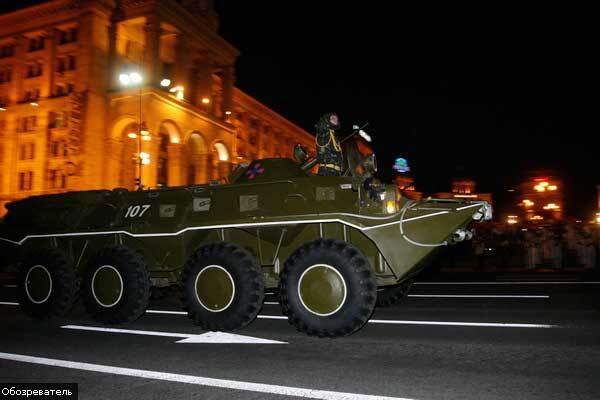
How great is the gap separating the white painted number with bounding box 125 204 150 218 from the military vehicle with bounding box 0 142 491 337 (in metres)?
0.03

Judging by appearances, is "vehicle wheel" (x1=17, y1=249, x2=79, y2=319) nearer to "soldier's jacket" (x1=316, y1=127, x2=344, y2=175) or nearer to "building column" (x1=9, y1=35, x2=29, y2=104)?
"soldier's jacket" (x1=316, y1=127, x2=344, y2=175)

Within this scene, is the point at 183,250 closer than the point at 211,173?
Yes

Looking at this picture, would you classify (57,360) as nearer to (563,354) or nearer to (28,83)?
(563,354)

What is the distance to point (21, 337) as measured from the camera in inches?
245

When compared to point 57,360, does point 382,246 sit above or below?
above

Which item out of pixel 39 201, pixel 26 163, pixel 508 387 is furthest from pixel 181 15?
pixel 508 387

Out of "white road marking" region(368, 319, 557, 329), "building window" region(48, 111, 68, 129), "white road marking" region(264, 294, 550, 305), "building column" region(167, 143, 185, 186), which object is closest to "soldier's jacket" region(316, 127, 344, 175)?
"white road marking" region(368, 319, 557, 329)

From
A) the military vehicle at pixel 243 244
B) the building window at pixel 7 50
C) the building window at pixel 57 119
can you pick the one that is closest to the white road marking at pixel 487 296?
the military vehicle at pixel 243 244

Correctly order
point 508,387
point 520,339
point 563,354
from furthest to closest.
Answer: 1. point 520,339
2. point 563,354
3. point 508,387

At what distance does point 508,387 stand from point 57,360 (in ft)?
13.6

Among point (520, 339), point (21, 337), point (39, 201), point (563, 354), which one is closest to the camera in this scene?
point (563, 354)

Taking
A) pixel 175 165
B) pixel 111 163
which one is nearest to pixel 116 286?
pixel 111 163

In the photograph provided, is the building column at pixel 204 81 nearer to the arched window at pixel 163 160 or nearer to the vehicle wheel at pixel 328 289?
the arched window at pixel 163 160

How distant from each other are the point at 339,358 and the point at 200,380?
1.37 m
